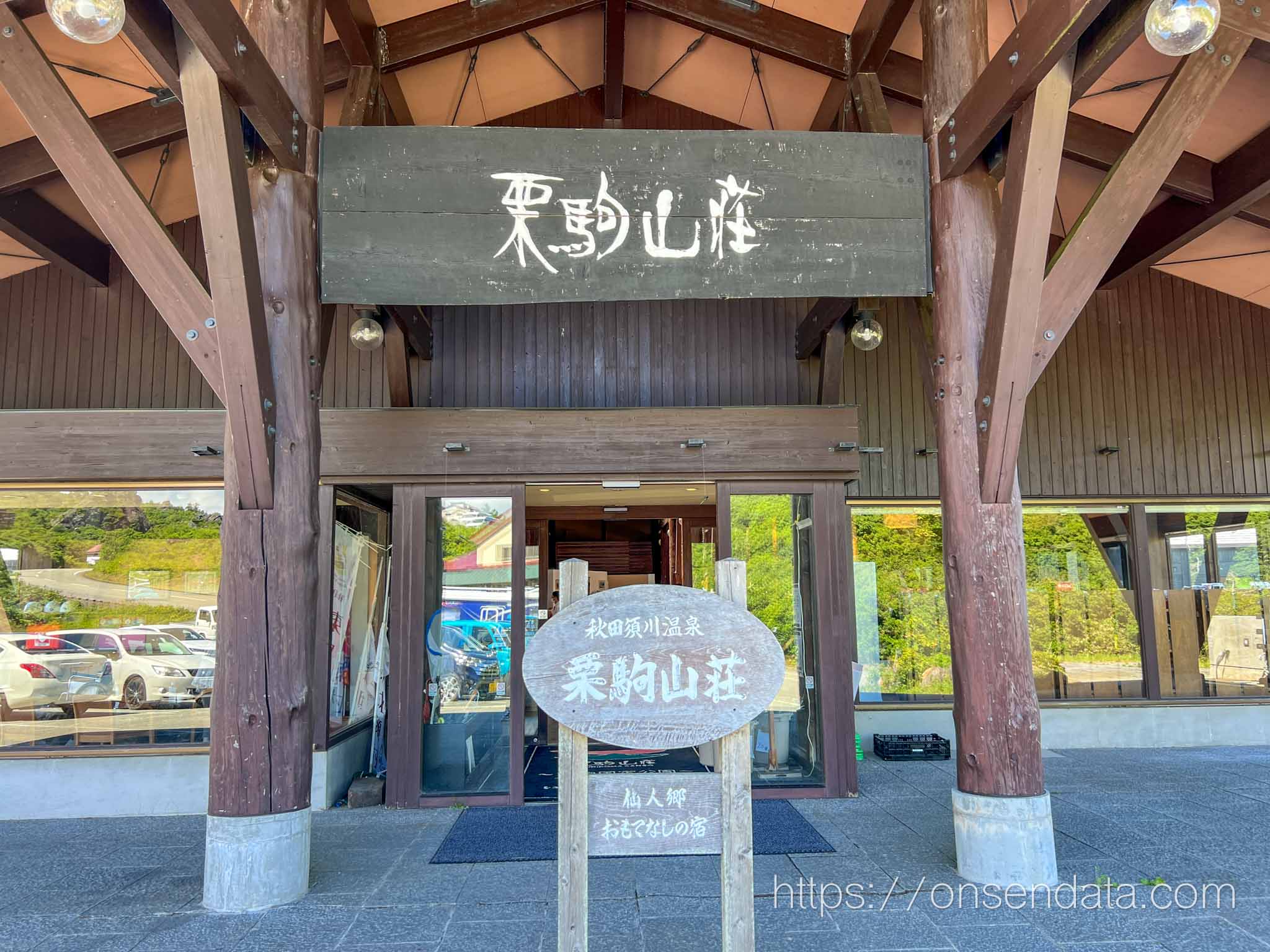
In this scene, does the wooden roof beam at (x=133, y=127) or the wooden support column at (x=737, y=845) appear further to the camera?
the wooden roof beam at (x=133, y=127)

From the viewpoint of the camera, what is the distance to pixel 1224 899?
3.68 m

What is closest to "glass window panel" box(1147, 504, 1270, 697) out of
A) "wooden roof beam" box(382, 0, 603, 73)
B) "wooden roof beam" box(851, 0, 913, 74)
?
"wooden roof beam" box(851, 0, 913, 74)

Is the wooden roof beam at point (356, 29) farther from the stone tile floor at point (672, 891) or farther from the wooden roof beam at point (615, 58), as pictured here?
the stone tile floor at point (672, 891)

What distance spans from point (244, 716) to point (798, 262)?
3.33 metres

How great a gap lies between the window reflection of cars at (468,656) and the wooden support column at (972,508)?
304 cm

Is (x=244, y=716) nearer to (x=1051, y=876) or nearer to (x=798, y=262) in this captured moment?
(x=798, y=262)

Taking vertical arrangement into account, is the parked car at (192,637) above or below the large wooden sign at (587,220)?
below

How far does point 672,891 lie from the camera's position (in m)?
3.89

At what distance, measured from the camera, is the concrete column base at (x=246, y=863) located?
360 cm

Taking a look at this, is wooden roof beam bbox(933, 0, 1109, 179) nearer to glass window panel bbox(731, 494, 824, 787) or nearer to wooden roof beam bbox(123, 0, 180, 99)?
glass window panel bbox(731, 494, 824, 787)

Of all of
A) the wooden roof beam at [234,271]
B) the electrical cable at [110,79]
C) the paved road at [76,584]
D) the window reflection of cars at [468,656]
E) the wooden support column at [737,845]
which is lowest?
the wooden support column at [737,845]

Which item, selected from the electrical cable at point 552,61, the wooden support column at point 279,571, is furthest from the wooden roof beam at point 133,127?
the electrical cable at point 552,61

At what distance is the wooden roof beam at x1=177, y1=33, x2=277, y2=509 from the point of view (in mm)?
3297

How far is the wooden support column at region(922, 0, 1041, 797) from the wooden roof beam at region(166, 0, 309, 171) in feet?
10.4
